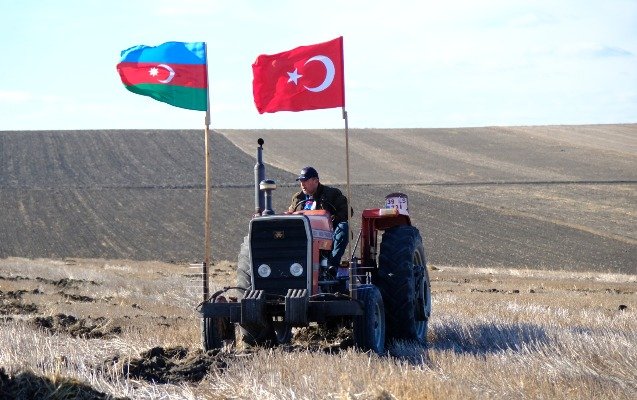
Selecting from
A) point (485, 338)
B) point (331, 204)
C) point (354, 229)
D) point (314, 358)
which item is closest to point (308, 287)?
point (331, 204)

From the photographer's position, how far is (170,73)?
1159cm

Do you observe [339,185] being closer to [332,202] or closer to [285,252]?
[332,202]

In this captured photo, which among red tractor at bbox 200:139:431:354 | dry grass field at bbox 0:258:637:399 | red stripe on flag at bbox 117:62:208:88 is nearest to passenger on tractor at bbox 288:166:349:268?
red tractor at bbox 200:139:431:354

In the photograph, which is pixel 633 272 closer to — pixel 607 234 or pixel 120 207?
pixel 607 234

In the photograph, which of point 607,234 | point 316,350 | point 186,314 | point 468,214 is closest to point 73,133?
point 468,214

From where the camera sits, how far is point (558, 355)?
8.97 metres

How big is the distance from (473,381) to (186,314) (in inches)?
320

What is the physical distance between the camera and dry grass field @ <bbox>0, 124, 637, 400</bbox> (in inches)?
305

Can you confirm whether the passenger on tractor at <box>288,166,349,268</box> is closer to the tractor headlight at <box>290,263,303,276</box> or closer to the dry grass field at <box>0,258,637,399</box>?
the tractor headlight at <box>290,263,303,276</box>

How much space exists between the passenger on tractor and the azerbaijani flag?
1.42 m

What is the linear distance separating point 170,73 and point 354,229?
2889 centimetres

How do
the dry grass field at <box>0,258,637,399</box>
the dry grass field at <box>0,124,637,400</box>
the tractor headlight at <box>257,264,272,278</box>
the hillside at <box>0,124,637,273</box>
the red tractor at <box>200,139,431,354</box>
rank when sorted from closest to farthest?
1. the dry grass field at <box>0,258,637,399</box>
2. the dry grass field at <box>0,124,637,400</box>
3. the red tractor at <box>200,139,431,354</box>
4. the tractor headlight at <box>257,264,272,278</box>
5. the hillside at <box>0,124,637,273</box>

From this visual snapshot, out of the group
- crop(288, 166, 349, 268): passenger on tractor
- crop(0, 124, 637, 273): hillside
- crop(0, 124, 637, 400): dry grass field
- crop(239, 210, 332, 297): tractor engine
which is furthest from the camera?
crop(0, 124, 637, 273): hillside

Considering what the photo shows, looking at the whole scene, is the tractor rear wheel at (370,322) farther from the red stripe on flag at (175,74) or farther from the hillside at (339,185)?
the hillside at (339,185)
